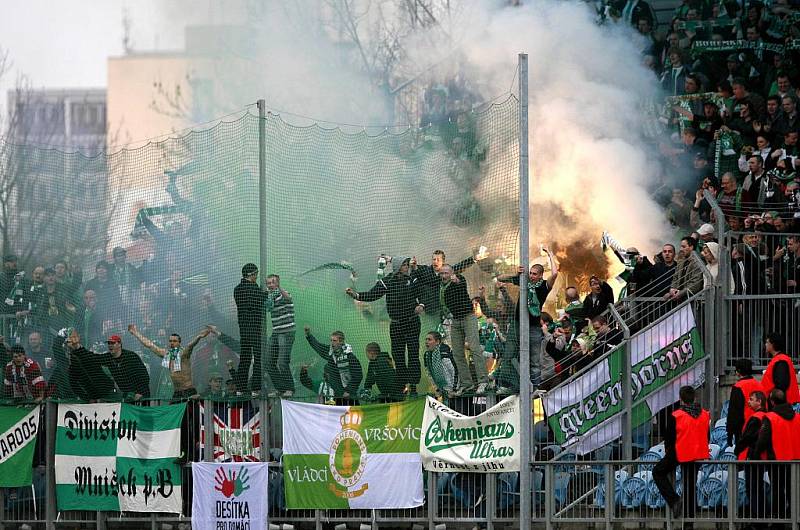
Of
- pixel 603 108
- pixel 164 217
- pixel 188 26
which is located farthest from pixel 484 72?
pixel 164 217

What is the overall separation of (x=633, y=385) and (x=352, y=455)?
8.92ft

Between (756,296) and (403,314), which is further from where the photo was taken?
(756,296)

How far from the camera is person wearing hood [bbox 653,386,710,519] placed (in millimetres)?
11914

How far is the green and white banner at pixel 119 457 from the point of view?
1352 centimetres

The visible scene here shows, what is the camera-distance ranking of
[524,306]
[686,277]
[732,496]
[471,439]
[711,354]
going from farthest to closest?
[686,277] → [711,354] → [471,439] → [524,306] → [732,496]

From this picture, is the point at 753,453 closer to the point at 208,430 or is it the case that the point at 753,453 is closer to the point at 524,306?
the point at 524,306

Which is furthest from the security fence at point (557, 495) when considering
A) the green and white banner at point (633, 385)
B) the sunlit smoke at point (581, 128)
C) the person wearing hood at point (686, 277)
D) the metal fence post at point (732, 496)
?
the sunlit smoke at point (581, 128)

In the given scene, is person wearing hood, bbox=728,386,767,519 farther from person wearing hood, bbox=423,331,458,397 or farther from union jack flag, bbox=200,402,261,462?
union jack flag, bbox=200,402,261,462

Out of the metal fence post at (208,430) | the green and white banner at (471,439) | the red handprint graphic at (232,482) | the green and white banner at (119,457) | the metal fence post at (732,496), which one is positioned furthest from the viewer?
the green and white banner at (119,457)

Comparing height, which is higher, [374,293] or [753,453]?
[374,293]

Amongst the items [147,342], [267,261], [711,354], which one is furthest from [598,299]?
[147,342]

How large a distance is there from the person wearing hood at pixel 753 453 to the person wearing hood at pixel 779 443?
0.05m

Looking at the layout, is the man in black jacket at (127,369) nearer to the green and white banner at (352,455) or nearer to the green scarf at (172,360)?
the green scarf at (172,360)

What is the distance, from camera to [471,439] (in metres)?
12.6
